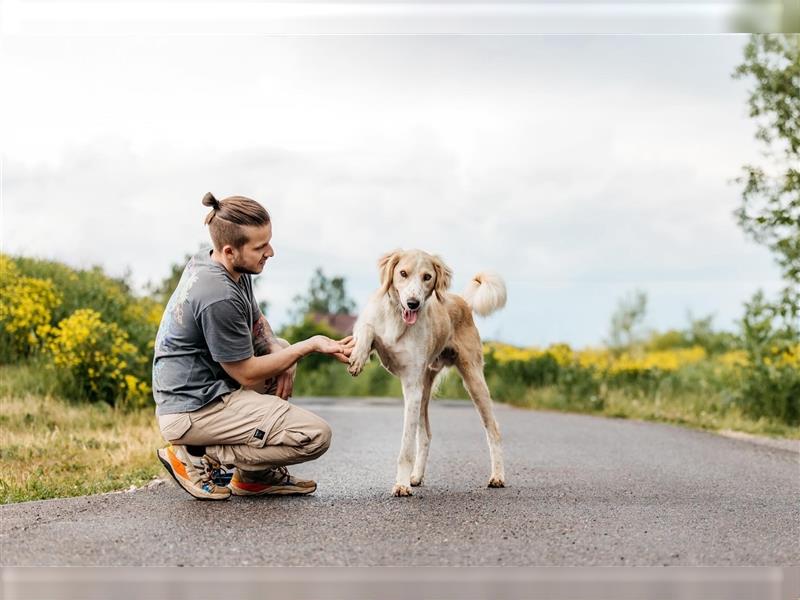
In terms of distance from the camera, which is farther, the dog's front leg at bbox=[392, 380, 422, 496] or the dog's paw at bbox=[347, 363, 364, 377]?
the dog's front leg at bbox=[392, 380, 422, 496]

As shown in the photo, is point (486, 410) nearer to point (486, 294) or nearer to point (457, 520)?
point (486, 294)

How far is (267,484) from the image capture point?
206 inches

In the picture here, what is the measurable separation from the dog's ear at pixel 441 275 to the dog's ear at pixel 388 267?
→ 21 centimetres

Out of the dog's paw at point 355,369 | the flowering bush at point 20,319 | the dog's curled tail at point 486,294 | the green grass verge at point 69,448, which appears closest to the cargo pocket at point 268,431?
the dog's paw at point 355,369

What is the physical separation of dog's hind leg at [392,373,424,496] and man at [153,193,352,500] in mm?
427

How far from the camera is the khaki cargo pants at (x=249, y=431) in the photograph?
4844 mm

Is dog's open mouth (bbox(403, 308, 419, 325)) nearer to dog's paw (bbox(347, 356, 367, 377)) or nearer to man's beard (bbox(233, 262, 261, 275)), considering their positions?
dog's paw (bbox(347, 356, 367, 377))

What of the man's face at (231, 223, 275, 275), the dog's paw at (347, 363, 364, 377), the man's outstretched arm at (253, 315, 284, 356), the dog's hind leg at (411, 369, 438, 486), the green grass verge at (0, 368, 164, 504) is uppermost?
the man's face at (231, 223, 275, 275)

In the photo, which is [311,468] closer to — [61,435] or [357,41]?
[61,435]

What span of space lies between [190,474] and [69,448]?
8.12 feet

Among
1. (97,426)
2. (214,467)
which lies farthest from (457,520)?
(97,426)

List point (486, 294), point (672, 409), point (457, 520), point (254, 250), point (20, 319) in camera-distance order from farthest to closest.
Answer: point (672, 409)
point (20, 319)
point (486, 294)
point (254, 250)
point (457, 520)

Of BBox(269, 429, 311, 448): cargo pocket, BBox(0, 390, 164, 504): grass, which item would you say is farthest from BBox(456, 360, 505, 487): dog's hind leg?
BBox(0, 390, 164, 504): grass

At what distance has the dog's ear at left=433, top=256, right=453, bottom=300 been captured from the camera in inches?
207
